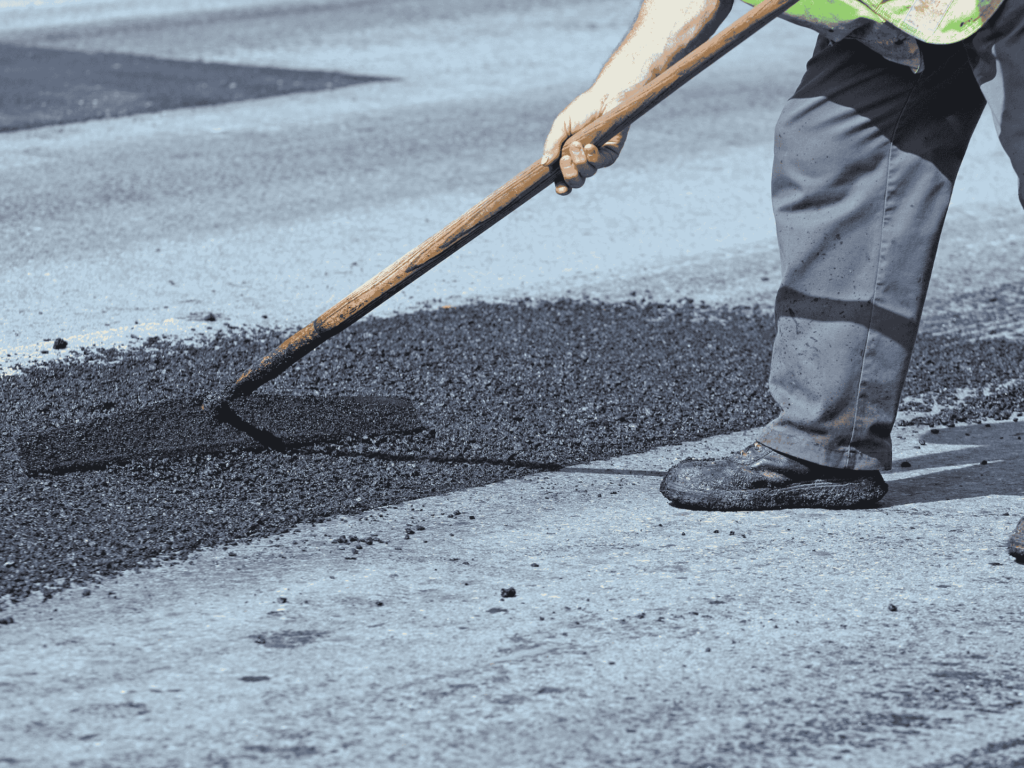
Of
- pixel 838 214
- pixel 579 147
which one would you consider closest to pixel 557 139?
pixel 579 147

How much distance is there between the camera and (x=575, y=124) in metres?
3.29

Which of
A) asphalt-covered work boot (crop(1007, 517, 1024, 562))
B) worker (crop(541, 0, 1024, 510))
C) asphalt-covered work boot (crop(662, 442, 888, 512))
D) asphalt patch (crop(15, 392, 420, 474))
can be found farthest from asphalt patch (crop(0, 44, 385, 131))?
asphalt-covered work boot (crop(1007, 517, 1024, 562))

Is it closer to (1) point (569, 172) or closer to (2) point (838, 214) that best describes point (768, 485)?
(2) point (838, 214)

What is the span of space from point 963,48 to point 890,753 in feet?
5.34

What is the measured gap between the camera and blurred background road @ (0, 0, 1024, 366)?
531 cm

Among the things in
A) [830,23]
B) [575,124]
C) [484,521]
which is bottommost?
[484,521]

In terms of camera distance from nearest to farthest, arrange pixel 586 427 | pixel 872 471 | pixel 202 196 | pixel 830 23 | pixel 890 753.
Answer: pixel 890 753 → pixel 830 23 → pixel 872 471 → pixel 586 427 → pixel 202 196

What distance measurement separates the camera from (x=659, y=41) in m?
3.36

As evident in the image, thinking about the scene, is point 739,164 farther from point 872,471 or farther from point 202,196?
point 872,471

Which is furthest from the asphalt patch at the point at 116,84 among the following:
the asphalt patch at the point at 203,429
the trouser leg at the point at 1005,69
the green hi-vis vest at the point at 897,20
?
the trouser leg at the point at 1005,69

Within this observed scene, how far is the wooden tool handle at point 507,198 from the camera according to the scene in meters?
3.18

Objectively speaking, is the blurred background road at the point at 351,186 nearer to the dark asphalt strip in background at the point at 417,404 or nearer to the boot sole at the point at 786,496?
the dark asphalt strip in background at the point at 417,404

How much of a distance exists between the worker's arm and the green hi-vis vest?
22 centimetres

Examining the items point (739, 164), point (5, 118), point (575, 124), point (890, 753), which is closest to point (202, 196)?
point (5, 118)
